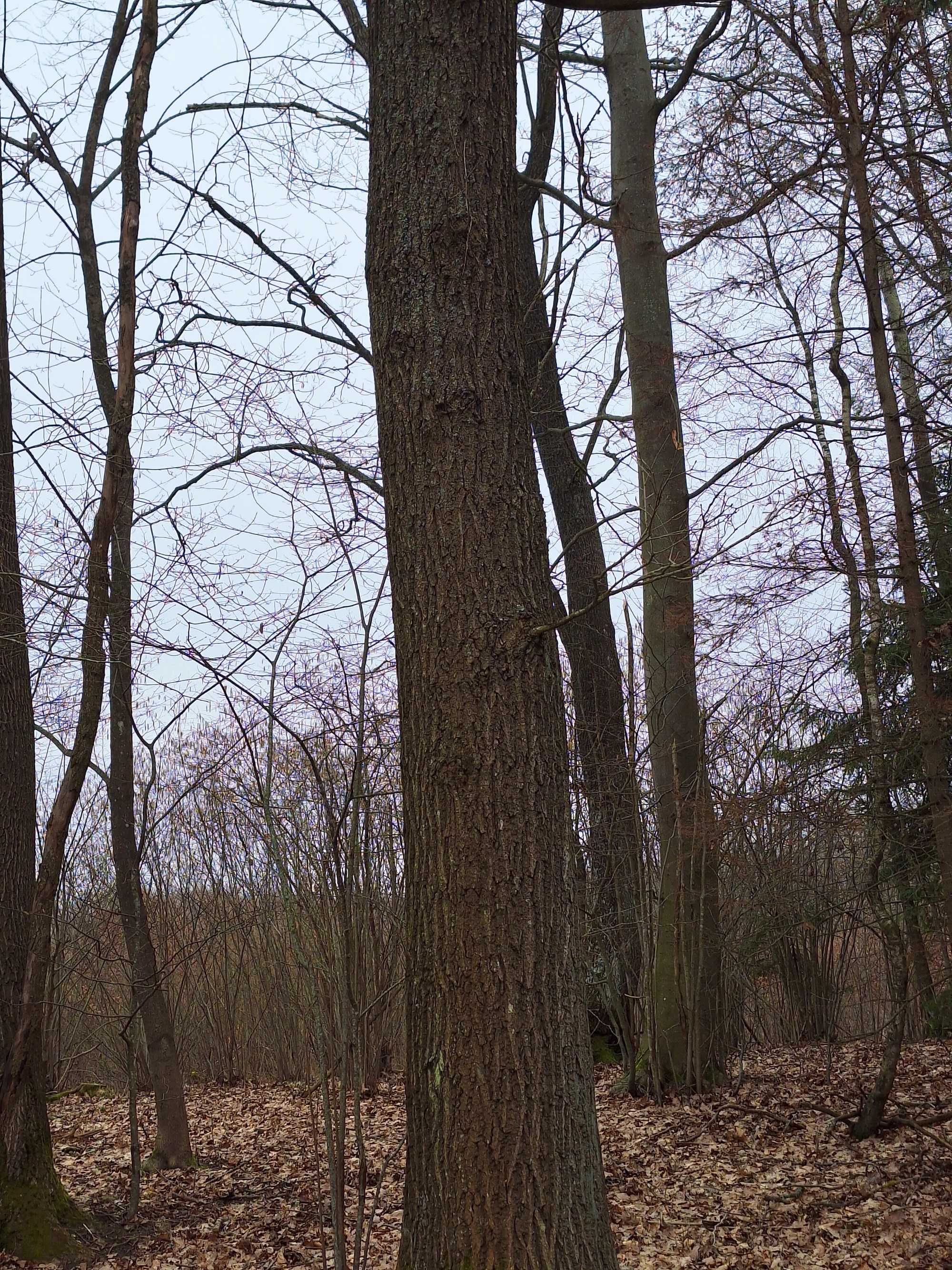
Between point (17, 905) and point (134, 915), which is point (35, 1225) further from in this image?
point (134, 915)

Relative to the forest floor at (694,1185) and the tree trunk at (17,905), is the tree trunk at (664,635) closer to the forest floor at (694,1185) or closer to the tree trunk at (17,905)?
the forest floor at (694,1185)

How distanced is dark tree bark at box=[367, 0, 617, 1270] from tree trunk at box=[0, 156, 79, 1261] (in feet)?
7.31

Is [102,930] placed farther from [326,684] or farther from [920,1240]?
[920,1240]

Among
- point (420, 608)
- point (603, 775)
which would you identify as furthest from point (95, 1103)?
point (420, 608)

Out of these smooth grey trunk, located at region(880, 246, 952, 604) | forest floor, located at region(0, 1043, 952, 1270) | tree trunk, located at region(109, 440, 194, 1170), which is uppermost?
smooth grey trunk, located at region(880, 246, 952, 604)

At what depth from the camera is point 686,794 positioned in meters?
5.89

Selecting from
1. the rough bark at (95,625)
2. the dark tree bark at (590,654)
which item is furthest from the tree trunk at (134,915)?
the dark tree bark at (590,654)

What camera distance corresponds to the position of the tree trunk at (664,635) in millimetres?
5805

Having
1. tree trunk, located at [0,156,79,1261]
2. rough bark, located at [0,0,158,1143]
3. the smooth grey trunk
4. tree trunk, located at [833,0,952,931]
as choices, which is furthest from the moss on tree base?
the smooth grey trunk

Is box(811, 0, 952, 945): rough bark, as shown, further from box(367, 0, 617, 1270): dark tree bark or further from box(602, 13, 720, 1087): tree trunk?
box(367, 0, 617, 1270): dark tree bark

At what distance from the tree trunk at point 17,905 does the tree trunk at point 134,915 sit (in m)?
0.60

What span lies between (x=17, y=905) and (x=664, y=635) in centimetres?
391

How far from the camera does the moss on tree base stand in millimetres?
4043

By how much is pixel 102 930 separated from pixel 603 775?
4.34 metres
